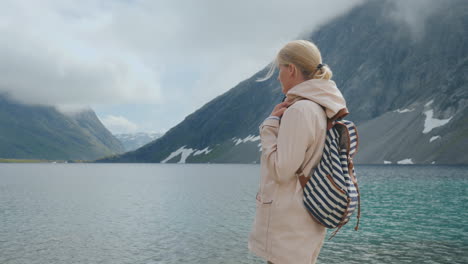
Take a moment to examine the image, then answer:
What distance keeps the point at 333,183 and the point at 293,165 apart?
402mm

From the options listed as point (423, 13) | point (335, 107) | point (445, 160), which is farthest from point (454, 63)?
point (335, 107)

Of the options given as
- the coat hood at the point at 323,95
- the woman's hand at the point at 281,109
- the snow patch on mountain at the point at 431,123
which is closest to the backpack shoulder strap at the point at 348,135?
the coat hood at the point at 323,95

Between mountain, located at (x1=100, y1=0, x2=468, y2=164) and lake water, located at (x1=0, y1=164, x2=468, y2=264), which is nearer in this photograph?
lake water, located at (x1=0, y1=164, x2=468, y2=264)

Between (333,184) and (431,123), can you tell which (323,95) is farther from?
(431,123)

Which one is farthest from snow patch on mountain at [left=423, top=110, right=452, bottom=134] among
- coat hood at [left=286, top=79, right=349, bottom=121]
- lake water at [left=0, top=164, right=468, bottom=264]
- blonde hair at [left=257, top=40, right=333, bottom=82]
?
coat hood at [left=286, top=79, right=349, bottom=121]

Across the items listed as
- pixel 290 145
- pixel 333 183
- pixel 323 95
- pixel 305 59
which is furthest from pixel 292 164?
pixel 305 59

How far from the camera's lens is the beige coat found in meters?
3.70

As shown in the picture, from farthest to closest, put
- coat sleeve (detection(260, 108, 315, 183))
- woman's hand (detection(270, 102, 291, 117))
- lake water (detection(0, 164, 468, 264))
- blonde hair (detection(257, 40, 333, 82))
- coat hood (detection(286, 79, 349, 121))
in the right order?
1. lake water (detection(0, 164, 468, 264))
2. blonde hair (detection(257, 40, 333, 82))
3. woman's hand (detection(270, 102, 291, 117))
4. coat hood (detection(286, 79, 349, 121))
5. coat sleeve (detection(260, 108, 315, 183))

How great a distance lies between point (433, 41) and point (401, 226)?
165 meters

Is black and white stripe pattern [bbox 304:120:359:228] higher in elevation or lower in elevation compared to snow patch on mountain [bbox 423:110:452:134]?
lower

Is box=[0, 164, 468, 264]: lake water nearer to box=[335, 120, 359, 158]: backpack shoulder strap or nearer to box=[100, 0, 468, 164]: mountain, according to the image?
box=[335, 120, 359, 158]: backpack shoulder strap

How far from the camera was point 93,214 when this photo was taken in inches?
1315

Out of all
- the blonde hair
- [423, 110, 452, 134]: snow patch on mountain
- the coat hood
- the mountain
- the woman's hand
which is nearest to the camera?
the coat hood

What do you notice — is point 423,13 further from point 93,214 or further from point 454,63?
point 93,214
